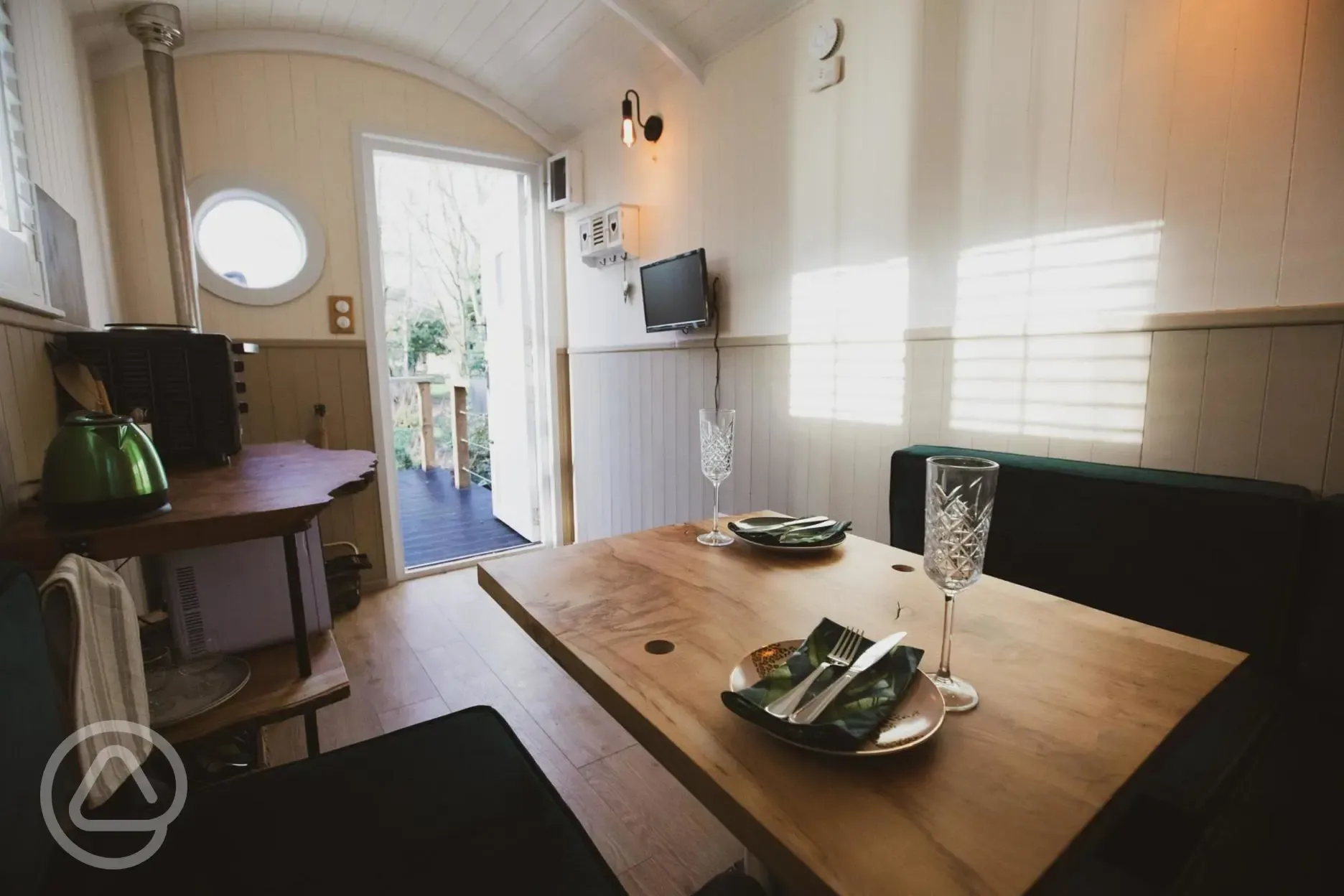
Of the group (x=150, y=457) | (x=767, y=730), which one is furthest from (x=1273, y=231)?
(x=150, y=457)

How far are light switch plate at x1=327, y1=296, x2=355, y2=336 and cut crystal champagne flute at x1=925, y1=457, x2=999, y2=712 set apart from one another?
307 centimetres

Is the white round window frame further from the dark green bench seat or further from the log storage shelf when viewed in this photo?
the dark green bench seat

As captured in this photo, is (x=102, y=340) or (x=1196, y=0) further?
(x=102, y=340)

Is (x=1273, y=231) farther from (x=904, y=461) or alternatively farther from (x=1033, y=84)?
(x=904, y=461)

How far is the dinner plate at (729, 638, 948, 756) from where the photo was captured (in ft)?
1.76

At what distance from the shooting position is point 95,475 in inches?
40.1

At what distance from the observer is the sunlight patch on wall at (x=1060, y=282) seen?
1.39 m

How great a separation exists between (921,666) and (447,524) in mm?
4253

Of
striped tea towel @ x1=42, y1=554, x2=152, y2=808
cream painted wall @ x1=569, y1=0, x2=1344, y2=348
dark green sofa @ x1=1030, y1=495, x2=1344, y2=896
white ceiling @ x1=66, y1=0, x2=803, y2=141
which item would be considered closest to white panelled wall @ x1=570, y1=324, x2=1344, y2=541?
cream painted wall @ x1=569, y1=0, x2=1344, y2=348

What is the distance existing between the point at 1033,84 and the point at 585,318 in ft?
7.95

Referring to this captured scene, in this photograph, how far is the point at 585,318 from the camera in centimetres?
349

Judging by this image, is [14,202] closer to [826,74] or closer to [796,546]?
[796,546]

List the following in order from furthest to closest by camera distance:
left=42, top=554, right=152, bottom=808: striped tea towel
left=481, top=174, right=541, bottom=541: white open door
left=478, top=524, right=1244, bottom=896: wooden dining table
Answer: left=481, top=174, right=541, bottom=541: white open door
left=42, top=554, right=152, bottom=808: striped tea towel
left=478, top=524, right=1244, bottom=896: wooden dining table

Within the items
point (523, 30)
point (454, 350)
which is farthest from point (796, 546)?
point (454, 350)
